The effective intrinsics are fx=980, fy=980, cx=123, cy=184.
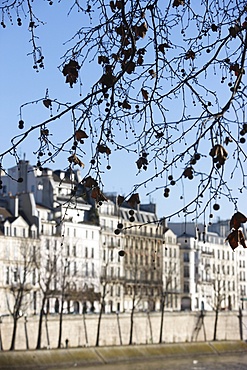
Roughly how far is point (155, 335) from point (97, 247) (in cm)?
1687

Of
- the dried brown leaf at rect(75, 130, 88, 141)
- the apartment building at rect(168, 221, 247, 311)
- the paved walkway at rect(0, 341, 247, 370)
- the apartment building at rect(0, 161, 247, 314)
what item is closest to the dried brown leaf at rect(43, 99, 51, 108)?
the dried brown leaf at rect(75, 130, 88, 141)

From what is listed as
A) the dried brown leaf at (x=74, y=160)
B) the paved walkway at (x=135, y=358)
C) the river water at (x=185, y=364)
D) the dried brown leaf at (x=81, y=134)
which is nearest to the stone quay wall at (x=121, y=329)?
the paved walkway at (x=135, y=358)

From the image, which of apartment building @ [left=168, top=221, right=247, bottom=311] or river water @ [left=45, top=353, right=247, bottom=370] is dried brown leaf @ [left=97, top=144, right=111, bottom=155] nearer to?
river water @ [left=45, top=353, right=247, bottom=370]

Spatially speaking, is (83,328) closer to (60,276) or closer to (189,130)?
(60,276)

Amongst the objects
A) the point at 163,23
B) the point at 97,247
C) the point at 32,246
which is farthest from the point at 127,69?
the point at 97,247

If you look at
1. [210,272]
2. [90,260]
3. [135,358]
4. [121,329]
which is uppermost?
[210,272]

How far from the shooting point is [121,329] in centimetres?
6150

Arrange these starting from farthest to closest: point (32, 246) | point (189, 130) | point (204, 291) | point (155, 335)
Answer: point (204, 291), point (32, 246), point (155, 335), point (189, 130)

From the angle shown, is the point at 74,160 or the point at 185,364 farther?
the point at 185,364

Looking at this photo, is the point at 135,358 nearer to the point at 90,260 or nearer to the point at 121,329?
the point at 121,329

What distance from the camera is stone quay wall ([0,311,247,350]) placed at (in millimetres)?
53344

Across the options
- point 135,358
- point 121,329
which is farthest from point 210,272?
point 135,358

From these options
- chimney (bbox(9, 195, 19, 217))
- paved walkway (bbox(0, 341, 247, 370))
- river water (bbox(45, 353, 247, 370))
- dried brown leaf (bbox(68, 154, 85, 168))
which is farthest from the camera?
chimney (bbox(9, 195, 19, 217))

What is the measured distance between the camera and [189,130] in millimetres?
6250
